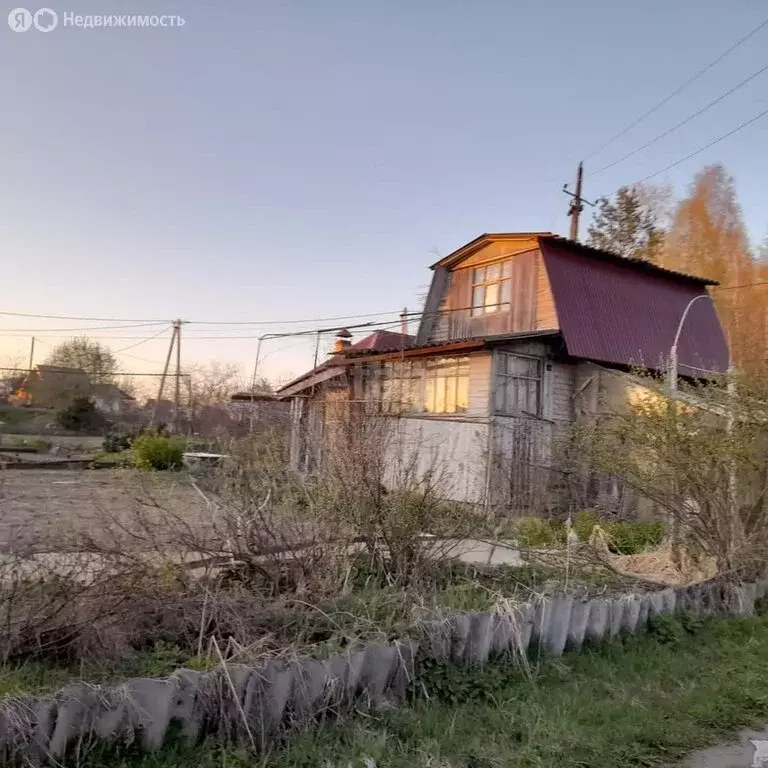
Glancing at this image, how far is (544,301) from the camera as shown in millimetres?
15094

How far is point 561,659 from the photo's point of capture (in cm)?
457

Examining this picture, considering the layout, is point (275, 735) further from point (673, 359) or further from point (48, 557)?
point (673, 359)

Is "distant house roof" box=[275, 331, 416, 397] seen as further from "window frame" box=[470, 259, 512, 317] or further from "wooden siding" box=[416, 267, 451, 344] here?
"window frame" box=[470, 259, 512, 317]

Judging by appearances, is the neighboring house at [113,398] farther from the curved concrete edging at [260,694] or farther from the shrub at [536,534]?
the curved concrete edging at [260,694]

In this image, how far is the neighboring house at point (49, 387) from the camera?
3760 centimetres

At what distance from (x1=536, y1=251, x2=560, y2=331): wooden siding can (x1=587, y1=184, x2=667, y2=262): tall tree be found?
1868 centimetres

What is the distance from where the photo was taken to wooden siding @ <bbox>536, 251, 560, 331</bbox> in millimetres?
14758

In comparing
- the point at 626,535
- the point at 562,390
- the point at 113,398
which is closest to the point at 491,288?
the point at 562,390

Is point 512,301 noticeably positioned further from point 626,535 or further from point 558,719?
point 558,719

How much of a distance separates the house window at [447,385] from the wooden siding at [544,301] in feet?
7.18

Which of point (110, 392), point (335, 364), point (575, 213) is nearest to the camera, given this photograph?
point (335, 364)

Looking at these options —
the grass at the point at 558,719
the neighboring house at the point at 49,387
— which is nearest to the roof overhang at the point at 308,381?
the grass at the point at 558,719

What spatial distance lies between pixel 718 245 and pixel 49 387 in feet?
125

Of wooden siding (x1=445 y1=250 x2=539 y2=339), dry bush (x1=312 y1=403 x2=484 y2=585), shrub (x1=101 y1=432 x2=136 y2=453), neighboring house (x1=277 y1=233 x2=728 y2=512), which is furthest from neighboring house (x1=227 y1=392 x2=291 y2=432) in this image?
shrub (x1=101 y1=432 x2=136 y2=453)
